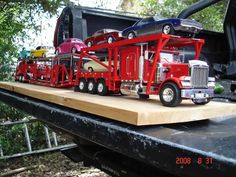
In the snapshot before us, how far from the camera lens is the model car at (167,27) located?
1296 mm

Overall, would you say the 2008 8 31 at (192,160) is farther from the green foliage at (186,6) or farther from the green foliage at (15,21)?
the green foliage at (186,6)

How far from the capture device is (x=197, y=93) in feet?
3.85

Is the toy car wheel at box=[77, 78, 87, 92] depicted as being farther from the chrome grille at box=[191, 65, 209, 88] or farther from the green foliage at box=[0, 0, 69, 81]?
the green foliage at box=[0, 0, 69, 81]

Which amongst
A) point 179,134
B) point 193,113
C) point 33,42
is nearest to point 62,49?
point 193,113

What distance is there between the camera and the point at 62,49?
2.18 meters

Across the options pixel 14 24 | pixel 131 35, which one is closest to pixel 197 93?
pixel 131 35

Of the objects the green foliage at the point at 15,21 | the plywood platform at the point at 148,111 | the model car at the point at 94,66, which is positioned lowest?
the plywood platform at the point at 148,111

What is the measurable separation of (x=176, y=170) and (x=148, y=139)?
14 cm

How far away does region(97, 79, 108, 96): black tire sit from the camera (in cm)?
152

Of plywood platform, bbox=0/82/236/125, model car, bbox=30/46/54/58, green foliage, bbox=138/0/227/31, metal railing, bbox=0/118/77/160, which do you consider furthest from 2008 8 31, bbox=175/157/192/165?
green foliage, bbox=138/0/227/31

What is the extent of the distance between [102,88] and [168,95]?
1.50ft

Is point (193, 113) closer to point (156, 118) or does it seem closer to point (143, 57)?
point (156, 118)

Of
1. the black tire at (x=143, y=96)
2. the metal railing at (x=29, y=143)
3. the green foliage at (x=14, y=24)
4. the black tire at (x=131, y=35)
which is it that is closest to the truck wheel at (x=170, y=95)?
the black tire at (x=143, y=96)

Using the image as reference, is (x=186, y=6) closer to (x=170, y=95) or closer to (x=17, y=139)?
(x=17, y=139)
